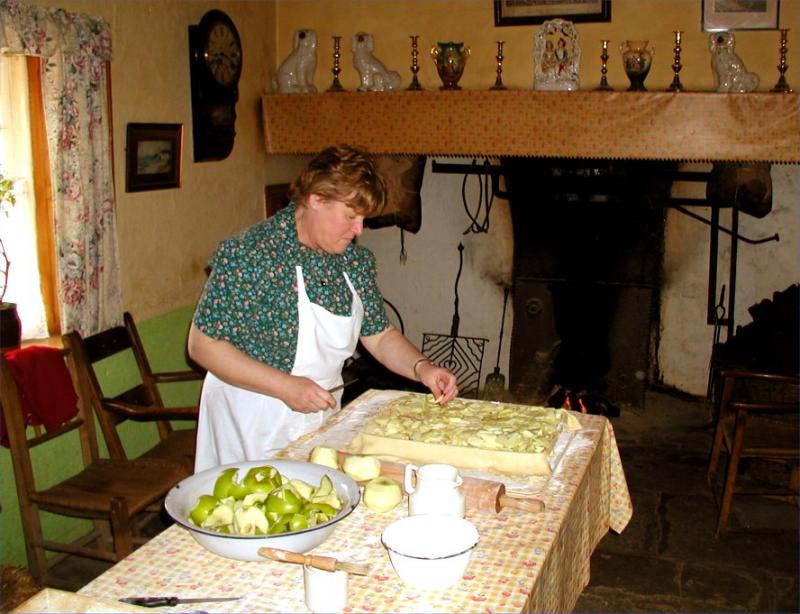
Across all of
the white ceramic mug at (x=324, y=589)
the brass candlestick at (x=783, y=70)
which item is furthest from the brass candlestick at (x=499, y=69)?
the white ceramic mug at (x=324, y=589)

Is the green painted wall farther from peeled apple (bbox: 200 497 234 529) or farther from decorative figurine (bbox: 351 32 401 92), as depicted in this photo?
peeled apple (bbox: 200 497 234 529)

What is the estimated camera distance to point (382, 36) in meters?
4.70

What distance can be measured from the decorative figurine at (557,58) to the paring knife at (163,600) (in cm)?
327

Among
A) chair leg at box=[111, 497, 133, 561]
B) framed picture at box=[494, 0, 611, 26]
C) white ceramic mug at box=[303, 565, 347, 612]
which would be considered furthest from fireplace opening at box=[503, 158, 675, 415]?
white ceramic mug at box=[303, 565, 347, 612]

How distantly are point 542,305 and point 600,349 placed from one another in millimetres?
434

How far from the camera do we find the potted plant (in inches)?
117

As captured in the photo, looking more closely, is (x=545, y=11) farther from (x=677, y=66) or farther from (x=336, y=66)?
(x=336, y=66)

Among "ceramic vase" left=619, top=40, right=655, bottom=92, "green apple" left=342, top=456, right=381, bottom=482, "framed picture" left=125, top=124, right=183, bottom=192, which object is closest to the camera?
"green apple" left=342, top=456, right=381, bottom=482

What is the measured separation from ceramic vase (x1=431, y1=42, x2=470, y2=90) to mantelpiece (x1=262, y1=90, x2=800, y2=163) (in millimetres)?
103

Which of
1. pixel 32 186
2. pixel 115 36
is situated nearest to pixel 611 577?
pixel 32 186

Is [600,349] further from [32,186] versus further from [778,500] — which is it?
[32,186]

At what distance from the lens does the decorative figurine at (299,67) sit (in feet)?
14.9

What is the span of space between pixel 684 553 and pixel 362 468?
215cm

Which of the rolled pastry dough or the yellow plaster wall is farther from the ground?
the yellow plaster wall
